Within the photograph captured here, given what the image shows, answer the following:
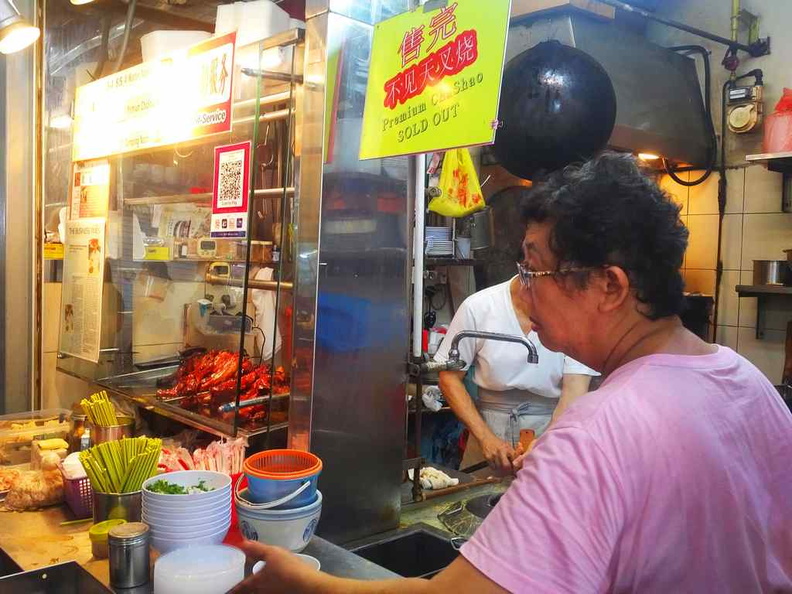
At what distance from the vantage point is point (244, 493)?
5.63ft

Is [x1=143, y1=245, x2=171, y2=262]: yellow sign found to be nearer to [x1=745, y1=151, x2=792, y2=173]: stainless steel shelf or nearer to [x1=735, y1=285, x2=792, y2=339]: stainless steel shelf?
[x1=745, y1=151, x2=792, y2=173]: stainless steel shelf

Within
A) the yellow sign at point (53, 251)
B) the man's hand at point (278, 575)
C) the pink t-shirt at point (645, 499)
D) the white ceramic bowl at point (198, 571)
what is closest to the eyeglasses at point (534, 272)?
the pink t-shirt at point (645, 499)

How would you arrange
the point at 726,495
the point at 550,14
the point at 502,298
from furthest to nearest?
the point at 550,14 → the point at 502,298 → the point at 726,495

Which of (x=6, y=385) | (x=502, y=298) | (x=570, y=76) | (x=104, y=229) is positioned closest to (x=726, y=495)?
(x=502, y=298)

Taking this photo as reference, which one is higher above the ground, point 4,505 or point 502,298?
point 502,298

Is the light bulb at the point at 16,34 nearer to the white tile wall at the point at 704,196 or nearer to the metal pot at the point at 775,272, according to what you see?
the metal pot at the point at 775,272

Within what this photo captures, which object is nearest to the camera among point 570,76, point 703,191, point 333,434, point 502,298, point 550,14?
point 333,434

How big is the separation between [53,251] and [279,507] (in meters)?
2.72

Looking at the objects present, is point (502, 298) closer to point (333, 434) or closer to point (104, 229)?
point (333, 434)

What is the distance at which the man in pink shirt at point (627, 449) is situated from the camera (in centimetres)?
94

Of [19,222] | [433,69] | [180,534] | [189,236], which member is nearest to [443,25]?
[433,69]

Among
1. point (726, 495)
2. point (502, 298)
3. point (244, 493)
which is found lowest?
point (244, 493)

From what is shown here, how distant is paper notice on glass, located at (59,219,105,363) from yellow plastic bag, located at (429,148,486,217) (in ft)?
6.25

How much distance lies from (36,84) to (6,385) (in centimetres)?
166
